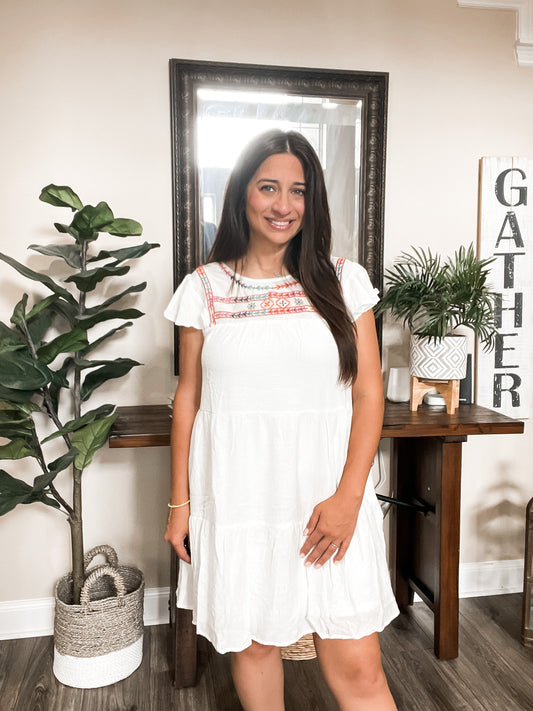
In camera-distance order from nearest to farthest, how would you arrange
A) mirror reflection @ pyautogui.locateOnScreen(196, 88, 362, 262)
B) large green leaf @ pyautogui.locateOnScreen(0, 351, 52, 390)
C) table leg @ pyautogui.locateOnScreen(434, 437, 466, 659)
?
1. large green leaf @ pyautogui.locateOnScreen(0, 351, 52, 390)
2. table leg @ pyautogui.locateOnScreen(434, 437, 466, 659)
3. mirror reflection @ pyautogui.locateOnScreen(196, 88, 362, 262)

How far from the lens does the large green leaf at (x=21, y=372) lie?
5.70 feet

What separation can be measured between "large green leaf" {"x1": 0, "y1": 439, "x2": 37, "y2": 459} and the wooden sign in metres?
1.75

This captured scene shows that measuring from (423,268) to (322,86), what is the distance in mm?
779

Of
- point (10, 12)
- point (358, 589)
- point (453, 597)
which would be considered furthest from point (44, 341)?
point (453, 597)

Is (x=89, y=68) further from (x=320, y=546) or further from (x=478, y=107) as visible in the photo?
(x=320, y=546)

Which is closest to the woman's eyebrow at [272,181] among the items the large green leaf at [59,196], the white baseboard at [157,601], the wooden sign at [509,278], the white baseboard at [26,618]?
the large green leaf at [59,196]

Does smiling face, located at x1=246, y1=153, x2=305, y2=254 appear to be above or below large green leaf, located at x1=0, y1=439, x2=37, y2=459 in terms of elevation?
above

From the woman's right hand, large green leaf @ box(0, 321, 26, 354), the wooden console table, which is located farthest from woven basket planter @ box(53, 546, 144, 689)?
large green leaf @ box(0, 321, 26, 354)

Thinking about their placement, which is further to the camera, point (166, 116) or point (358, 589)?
point (166, 116)

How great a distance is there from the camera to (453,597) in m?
2.12

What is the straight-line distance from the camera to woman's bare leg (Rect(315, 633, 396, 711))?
1351 millimetres

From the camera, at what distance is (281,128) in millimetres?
2168

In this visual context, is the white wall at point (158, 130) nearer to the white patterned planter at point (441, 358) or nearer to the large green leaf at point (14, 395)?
the white patterned planter at point (441, 358)

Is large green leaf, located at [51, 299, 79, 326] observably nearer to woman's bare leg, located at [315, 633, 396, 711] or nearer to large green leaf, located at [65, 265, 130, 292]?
large green leaf, located at [65, 265, 130, 292]
